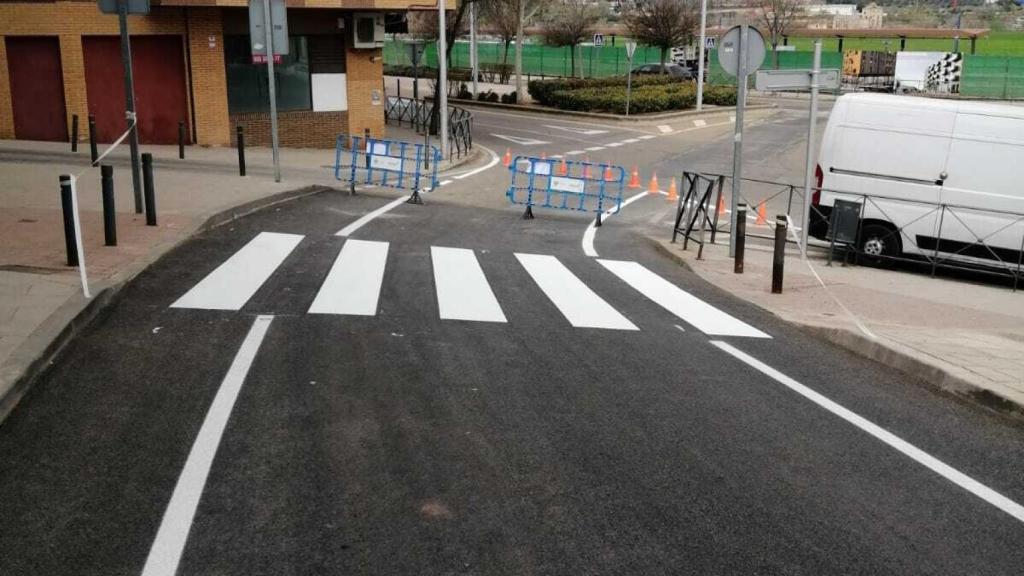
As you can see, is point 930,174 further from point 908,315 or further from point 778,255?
point 908,315

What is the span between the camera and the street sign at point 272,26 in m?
19.0

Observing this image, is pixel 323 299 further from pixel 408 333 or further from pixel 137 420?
pixel 137 420

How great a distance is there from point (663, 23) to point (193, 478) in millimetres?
53899

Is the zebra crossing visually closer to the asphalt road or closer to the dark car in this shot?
the asphalt road

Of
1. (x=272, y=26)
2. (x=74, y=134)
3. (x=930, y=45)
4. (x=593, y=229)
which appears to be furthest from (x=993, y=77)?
(x=930, y=45)

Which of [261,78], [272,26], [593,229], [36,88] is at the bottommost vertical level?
[593,229]

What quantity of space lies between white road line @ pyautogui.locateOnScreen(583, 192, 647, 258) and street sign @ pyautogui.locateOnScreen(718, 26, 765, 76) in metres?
3.37

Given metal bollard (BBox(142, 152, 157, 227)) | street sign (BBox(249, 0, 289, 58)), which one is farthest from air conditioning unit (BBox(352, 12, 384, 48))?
metal bollard (BBox(142, 152, 157, 227))

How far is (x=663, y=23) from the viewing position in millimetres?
56344

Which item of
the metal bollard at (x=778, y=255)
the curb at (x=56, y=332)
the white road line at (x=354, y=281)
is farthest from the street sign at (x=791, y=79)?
the curb at (x=56, y=332)

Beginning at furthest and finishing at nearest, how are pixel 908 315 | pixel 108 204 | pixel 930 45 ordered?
pixel 930 45
pixel 108 204
pixel 908 315

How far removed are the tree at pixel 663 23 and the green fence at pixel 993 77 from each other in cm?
1553

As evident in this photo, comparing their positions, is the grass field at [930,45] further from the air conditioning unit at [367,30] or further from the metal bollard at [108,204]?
the metal bollard at [108,204]

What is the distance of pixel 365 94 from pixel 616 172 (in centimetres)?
746
